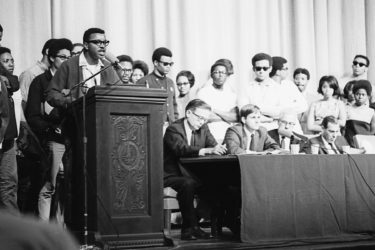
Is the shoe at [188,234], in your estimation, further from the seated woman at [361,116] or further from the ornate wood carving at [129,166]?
the seated woman at [361,116]

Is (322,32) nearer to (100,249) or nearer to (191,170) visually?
(191,170)

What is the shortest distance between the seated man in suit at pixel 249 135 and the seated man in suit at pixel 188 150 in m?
0.18

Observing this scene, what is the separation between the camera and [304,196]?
4.29 metres

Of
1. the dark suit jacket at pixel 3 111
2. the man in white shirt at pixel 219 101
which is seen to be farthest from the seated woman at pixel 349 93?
the dark suit jacket at pixel 3 111

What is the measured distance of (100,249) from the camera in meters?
3.27

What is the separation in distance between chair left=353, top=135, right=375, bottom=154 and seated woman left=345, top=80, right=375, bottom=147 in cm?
47

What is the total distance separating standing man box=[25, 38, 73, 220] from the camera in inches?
170

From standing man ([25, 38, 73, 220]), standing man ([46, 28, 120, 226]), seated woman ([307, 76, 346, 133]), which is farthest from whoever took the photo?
seated woman ([307, 76, 346, 133])

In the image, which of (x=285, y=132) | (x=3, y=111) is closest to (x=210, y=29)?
(x=285, y=132)

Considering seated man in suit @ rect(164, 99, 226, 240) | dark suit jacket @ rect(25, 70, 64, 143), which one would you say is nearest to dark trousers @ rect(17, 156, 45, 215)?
dark suit jacket @ rect(25, 70, 64, 143)

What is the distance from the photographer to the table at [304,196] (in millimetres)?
4176

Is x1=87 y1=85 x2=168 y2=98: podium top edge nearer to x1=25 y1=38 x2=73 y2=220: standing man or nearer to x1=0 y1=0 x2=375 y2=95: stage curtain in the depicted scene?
x1=25 y1=38 x2=73 y2=220: standing man

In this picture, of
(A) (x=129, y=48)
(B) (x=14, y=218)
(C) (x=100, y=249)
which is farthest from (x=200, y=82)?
(B) (x=14, y=218)

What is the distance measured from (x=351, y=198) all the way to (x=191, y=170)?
1.28 meters
